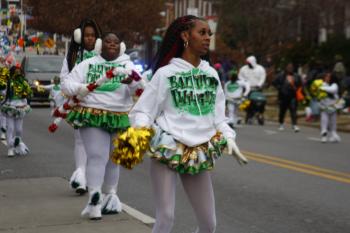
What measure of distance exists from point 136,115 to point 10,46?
708 cm

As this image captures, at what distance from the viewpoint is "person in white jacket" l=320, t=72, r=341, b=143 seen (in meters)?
17.5

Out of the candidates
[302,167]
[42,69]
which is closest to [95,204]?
[302,167]

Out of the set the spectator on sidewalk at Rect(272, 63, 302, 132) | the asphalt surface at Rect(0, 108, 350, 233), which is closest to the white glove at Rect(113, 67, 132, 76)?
the asphalt surface at Rect(0, 108, 350, 233)

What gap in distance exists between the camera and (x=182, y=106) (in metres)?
5.53

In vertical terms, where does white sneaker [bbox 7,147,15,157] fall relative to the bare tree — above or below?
below

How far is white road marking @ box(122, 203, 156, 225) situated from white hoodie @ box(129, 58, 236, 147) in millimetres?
2280

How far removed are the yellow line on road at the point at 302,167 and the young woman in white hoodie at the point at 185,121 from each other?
5.85 metres

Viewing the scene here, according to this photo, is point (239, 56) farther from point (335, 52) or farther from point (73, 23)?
point (73, 23)

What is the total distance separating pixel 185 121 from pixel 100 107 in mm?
2390

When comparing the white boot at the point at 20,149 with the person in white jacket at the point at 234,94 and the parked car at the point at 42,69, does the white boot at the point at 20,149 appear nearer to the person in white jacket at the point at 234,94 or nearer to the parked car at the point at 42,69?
the person in white jacket at the point at 234,94

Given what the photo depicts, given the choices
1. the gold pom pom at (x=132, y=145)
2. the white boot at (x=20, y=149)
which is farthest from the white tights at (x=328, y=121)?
the gold pom pom at (x=132, y=145)

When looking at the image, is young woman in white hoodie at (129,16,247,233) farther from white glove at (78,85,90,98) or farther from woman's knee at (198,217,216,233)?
white glove at (78,85,90,98)

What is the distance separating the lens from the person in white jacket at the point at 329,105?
57.3ft

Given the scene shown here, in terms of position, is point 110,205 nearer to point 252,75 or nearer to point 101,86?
point 101,86
